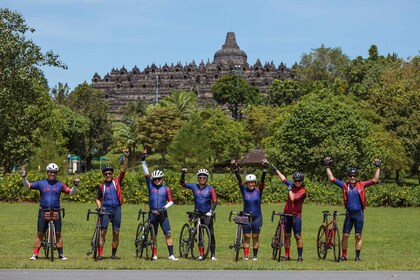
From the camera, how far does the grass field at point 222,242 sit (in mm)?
14039

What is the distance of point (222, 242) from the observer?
21.1 m

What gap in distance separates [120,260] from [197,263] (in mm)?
1705

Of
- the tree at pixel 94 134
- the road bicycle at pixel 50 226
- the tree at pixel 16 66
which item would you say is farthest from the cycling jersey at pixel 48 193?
the tree at pixel 94 134

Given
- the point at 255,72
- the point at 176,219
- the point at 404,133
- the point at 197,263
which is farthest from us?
the point at 255,72

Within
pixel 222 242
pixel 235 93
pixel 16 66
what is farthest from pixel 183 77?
pixel 222 242

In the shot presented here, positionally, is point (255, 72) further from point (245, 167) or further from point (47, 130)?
point (47, 130)

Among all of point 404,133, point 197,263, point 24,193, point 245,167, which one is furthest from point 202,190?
point 245,167

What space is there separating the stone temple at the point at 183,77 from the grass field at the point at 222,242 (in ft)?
347

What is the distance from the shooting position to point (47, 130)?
59.8 meters

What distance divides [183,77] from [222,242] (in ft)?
431

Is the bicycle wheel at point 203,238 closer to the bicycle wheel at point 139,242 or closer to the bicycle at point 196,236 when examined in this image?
the bicycle at point 196,236

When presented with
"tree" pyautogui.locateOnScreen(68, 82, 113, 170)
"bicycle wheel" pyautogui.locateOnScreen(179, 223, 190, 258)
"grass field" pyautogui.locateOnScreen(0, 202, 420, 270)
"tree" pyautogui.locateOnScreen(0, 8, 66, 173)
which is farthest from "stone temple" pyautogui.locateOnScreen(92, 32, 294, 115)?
"bicycle wheel" pyautogui.locateOnScreen(179, 223, 190, 258)

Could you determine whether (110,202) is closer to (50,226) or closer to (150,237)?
(150,237)

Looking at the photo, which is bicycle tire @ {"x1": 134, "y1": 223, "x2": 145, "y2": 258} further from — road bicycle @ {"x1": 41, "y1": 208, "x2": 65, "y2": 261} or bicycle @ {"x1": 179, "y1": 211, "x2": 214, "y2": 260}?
road bicycle @ {"x1": 41, "y1": 208, "x2": 65, "y2": 261}
